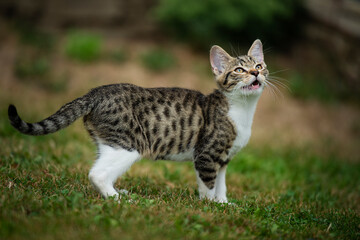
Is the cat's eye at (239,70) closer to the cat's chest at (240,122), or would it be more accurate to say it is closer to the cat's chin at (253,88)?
the cat's chin at (253,88)

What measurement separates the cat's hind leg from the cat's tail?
0.45 m

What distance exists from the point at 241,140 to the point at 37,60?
24.8ft

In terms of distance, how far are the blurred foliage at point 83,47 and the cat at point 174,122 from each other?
653 centimetres

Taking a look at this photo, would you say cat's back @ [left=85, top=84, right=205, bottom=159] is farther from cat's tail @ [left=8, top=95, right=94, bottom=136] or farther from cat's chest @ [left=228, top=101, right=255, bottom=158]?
cat's chest @ [left=228, top=101, right=255, bottom=158]

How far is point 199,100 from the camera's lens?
4.74 m

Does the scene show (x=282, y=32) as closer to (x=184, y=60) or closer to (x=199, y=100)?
(x=184, y=60)

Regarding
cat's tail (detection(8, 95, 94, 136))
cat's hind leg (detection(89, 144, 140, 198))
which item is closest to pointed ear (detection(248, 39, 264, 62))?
cat's hind leg (detection(89, 144, 140, 198))

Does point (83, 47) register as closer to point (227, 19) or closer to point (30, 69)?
point (30, 69)

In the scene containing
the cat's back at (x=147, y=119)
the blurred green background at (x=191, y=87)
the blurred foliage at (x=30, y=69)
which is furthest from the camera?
the blurred foliage at (x=30, y=69)

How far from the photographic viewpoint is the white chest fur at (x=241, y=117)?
4.48 meters

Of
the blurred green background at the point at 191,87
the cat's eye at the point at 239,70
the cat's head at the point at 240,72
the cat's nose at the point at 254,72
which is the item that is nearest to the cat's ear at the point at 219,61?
the cat's head at the point at 240,72

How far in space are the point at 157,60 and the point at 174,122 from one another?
6419mm

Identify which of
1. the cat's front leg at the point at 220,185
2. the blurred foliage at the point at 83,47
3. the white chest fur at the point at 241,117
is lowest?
the cat's front leg at the point at 220,185

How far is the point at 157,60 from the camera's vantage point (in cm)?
1058
